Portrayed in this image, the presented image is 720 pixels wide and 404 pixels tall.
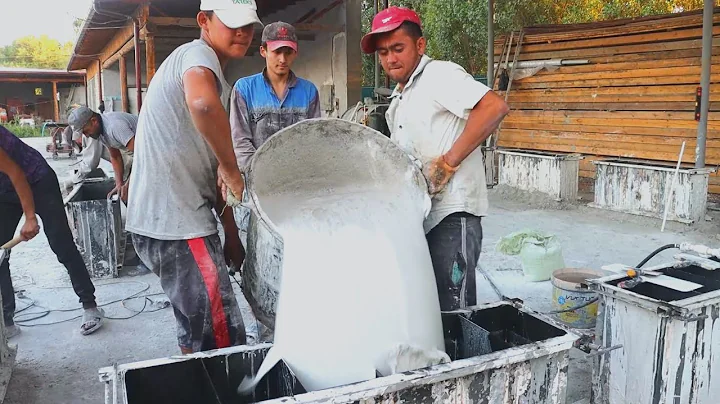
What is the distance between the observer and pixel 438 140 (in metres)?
2.30

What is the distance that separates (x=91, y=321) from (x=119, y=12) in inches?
229

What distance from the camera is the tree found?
50.5 meters

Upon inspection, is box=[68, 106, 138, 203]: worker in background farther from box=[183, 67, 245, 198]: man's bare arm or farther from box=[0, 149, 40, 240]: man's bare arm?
box=[183, 67, 245, 198]: man's bare arm

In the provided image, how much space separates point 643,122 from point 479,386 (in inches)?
297

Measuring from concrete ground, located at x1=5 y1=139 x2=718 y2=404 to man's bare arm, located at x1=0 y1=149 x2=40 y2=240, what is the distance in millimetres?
772

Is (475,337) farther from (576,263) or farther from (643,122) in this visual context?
(643,122)

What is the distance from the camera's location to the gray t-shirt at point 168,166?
6.77 ft

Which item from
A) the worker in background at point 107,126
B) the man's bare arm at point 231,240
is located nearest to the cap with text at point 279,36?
the man's bare arm at point 231,240

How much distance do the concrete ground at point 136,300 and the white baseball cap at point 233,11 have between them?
2023mm

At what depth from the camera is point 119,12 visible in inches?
316

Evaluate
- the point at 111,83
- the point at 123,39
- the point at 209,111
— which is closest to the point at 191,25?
the point at 123,39

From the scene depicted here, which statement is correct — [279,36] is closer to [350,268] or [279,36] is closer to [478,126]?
[478,126]

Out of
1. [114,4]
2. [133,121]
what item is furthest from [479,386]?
[114,4]

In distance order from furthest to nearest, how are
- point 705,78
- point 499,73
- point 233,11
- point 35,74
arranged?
1. point 35,74
2. point 499,73
3. point 705,78
4. point 233,11
